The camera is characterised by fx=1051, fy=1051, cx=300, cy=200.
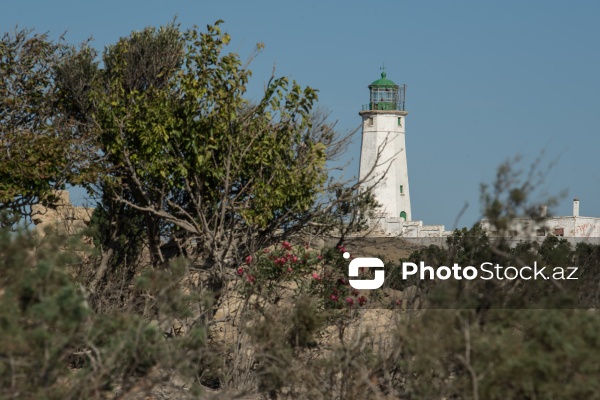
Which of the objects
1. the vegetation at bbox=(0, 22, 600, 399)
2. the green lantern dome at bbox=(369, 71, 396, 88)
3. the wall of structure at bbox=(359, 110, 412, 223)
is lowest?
the vegetation at bbox=(0, 22, 600, 399)

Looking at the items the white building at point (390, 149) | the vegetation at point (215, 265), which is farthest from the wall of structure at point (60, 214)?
the white building at point (390, 149)

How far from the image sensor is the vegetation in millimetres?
8016

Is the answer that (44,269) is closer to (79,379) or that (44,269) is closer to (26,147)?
(79,379)

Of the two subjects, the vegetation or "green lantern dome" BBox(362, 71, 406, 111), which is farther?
"green lantern dome" BBox(362, 71, 406, 111)

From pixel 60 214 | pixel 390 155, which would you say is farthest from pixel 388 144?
pixel 60 214

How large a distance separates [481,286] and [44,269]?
4.03 metres

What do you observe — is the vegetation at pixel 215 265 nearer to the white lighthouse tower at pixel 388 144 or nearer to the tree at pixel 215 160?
the tree at pixel 215 160

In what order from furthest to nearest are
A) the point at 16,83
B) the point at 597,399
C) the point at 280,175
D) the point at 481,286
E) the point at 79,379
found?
1. the point at 16,83
2. the point at 280,175
3. the point at 481,286
4. the point at 79,379
5. the point at 597,399

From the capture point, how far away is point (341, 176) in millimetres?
14547

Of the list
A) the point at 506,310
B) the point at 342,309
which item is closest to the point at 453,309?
the point at 506,310

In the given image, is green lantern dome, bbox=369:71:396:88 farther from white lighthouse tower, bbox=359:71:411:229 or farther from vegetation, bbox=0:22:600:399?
vegetation, bbox=0:22:600:399

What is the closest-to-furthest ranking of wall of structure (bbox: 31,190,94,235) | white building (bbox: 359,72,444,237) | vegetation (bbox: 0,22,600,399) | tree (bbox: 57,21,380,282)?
vegetation (bbox: 0,22,600,399) < tree (bbox: 57,21,380,282) < wall of structure (bbox: 31,190,94,235) < white building (bbox: 359,72,444,237)

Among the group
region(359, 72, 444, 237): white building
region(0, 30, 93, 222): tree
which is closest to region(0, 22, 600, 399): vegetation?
region(0, 30, 93, 222): tree

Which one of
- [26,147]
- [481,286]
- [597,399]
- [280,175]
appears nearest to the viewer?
[597,399]
